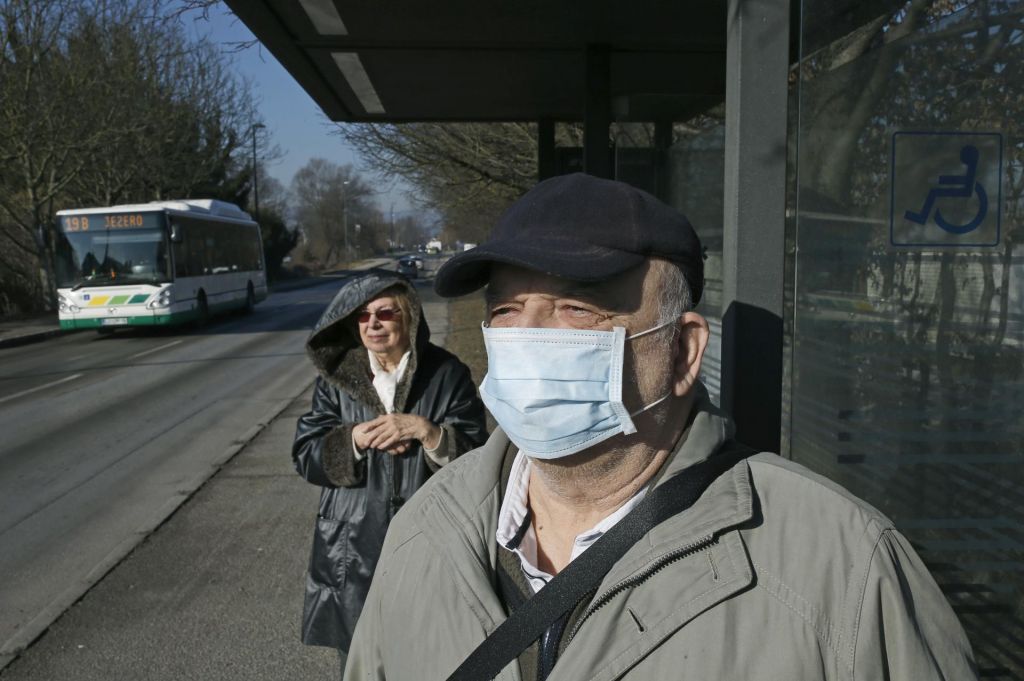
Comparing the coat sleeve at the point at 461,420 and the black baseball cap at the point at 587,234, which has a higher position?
the black baseball cap at the point at 587,234

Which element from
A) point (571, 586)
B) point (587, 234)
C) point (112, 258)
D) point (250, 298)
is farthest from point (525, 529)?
point (250, 298)

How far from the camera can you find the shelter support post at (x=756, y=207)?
2951 millimetres

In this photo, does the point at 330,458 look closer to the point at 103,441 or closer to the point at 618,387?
the point at 618,387

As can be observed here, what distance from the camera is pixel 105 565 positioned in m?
Result: 5.38

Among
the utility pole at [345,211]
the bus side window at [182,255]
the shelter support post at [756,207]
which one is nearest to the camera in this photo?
the shelter support post at [756,207]

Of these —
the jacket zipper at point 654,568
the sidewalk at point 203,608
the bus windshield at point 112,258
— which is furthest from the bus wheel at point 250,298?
the jacket zipper at point 654,568

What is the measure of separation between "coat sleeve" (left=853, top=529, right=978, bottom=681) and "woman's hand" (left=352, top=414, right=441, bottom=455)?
189cm

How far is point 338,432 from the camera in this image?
122 inches

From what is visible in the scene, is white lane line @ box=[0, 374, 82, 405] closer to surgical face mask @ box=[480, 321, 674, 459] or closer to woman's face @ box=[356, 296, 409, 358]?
woman's face @ box=[356, 296, 409, 358]

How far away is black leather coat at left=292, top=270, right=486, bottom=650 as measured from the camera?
302cm

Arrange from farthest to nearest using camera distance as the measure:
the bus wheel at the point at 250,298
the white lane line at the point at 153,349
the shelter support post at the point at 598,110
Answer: the bus wheel at the point at 250,298, the white lane line at the point at 153,349, the shelter support post at the point at 598,110

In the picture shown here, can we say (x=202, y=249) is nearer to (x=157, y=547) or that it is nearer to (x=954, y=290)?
(x=157, y=547)

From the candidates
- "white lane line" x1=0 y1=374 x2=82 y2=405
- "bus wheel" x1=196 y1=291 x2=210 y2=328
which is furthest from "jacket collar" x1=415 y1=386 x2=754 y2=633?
"bus wheel" x1=196 y1=291 x2=210 y2=328

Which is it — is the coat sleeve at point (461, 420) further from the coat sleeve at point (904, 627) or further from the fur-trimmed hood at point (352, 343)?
the coat sleeve at point (904, 627)
